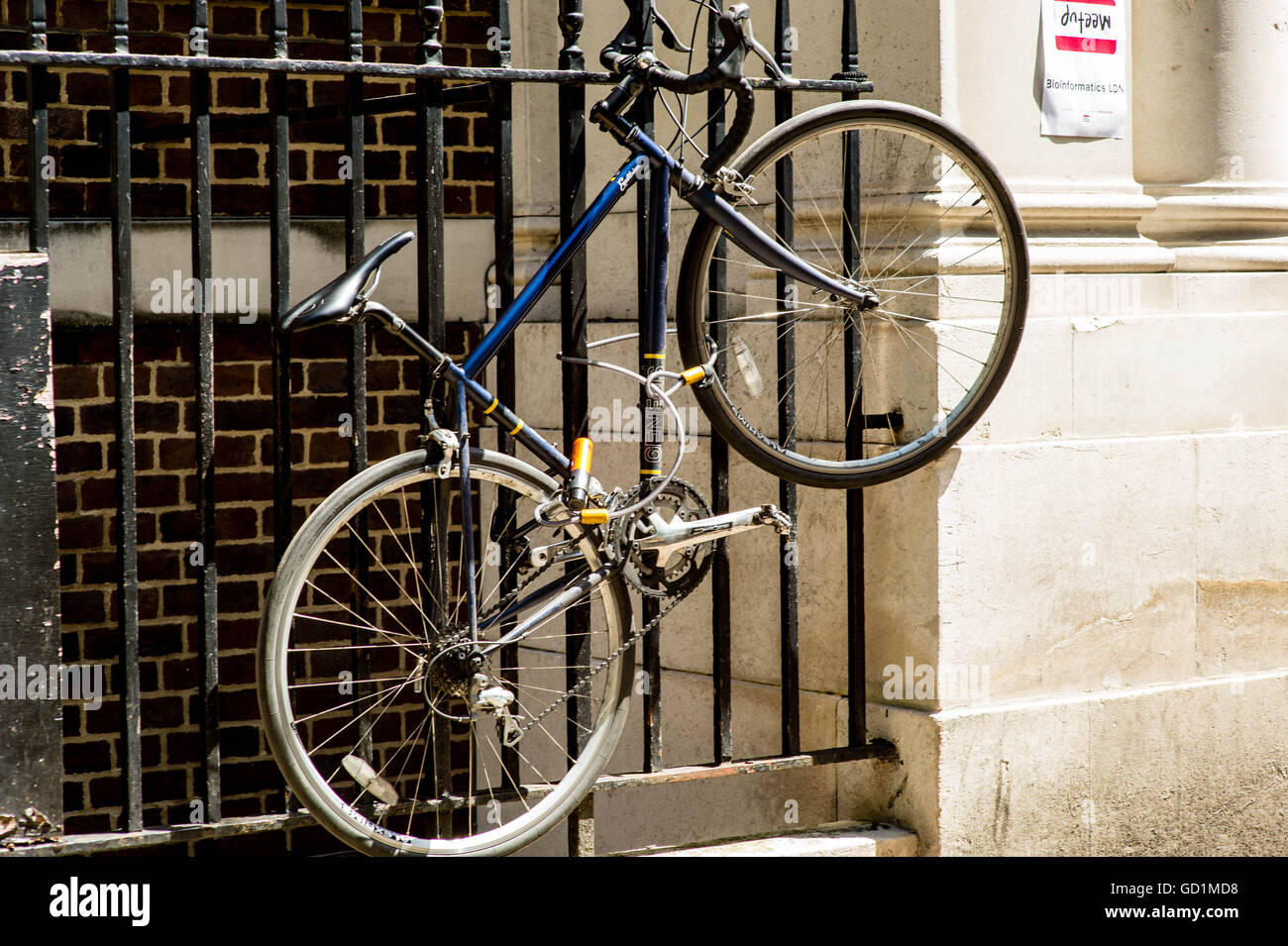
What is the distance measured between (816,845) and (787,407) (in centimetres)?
119

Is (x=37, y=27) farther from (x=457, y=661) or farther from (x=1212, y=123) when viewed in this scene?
(x=1212, y=123)

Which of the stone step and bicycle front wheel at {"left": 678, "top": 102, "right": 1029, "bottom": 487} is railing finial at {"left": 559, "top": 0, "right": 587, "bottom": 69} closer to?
bicycle front wheel at {"left": 678, "top": 102, "right": 1029, "bottom": 487}

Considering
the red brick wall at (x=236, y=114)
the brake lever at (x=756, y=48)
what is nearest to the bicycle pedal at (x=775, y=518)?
the brake lever at (x=756, y=48)

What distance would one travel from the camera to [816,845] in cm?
376

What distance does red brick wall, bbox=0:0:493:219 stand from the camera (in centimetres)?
470

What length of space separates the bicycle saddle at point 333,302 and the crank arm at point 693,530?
869 millimetres

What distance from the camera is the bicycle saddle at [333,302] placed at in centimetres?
291

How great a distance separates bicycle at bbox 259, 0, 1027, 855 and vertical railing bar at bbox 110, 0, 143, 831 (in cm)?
35

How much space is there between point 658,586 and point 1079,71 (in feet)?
6.65

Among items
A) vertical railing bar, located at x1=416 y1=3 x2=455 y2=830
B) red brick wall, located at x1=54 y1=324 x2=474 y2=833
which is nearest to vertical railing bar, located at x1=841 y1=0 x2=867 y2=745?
vertical railing bar, located at x1=416 y1=3 x2=455 y2=830

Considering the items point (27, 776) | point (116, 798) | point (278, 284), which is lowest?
point (116, 798)
